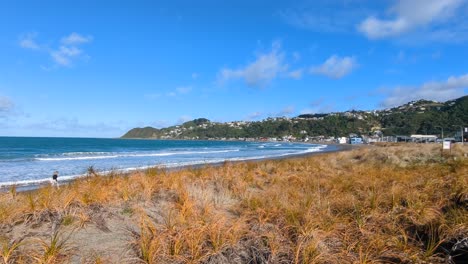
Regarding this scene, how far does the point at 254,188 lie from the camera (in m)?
9.94

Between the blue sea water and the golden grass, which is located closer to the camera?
the golden grass

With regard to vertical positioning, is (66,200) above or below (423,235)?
above

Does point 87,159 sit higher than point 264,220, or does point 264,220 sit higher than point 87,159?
point 264,220

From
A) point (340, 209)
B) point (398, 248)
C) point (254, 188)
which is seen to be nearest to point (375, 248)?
point (398, 248)

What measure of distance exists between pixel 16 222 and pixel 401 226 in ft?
20.6

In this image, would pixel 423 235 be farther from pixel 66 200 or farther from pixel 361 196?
pixel 66 200

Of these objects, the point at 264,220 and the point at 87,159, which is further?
the point at 87,159

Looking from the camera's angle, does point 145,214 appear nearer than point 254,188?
Yes

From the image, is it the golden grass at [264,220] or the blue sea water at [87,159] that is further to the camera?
the blue sea water at [87,159]

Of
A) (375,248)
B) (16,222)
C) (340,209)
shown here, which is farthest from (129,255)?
(340,209)

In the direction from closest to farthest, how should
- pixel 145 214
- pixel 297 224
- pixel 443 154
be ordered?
pixel 297 224, pixel 145 214, pixel 443 154

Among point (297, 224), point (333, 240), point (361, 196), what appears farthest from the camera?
point (361, 196)

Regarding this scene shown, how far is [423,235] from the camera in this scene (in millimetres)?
5492

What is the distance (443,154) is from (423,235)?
17615 millimetres
